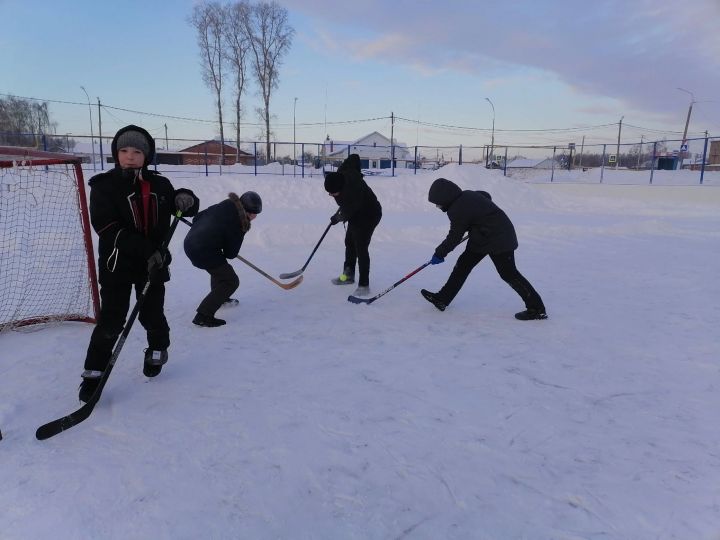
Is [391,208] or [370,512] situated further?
[391,208]

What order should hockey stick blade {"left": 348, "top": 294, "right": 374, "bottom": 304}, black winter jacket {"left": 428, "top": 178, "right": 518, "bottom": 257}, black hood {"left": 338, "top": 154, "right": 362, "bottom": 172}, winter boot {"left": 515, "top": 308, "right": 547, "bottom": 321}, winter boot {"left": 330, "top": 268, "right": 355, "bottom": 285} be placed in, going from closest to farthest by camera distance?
black winter jacket {"left": 428, "top": 178, "right": 518, "bottom": 257}, winter boot {"left": 515, "top": 308, "right": 547, "bottom": 321}, hockey stick blade {"left": 348, "top": 294, "right": 374, "bottom": 304}, black hood {"left": 338, "top": 154, "right": 362, "bottom": 172}, winter boot {"left": 330, "top": 268, "right": 355, "bottom": 285}

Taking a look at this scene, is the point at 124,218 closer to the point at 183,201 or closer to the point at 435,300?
the point at 183,201

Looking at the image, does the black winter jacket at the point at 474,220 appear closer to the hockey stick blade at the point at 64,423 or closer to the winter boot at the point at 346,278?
the winter boot at the point at 346,278

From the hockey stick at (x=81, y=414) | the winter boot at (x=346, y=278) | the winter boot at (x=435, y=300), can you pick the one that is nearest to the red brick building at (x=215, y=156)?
the winter boot at (x=346, y=278)

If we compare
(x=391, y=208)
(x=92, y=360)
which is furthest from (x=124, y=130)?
(x=391, y=208)

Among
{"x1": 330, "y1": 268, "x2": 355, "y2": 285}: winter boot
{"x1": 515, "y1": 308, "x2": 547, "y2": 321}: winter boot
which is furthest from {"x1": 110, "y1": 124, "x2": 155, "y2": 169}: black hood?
{"x1": 515, "y1": 308, "x2": 547, "y2": 321}: winter boot

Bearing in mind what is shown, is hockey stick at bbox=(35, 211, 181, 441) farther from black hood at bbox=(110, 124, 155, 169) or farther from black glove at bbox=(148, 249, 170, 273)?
black hood at bbox=(110, 124, 155, 169)

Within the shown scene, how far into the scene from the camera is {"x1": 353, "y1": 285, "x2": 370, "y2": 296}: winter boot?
5.04 m

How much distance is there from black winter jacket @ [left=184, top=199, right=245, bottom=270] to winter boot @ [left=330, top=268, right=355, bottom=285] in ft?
5.69

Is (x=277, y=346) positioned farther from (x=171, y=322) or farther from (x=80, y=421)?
(x=80, y=421)

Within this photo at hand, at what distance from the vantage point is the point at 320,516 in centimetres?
183

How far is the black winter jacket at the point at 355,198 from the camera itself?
5.02 meters

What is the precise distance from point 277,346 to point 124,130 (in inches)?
71.2

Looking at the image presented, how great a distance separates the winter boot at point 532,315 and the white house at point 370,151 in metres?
7.46
